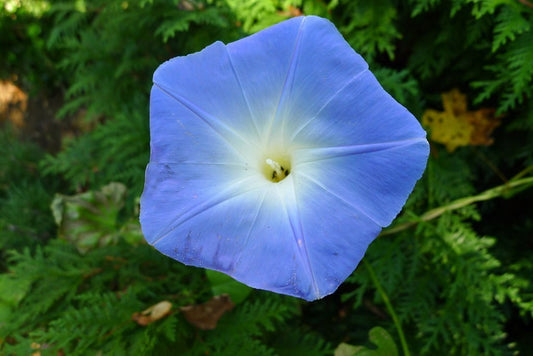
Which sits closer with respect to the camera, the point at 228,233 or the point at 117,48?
the point at 228,233

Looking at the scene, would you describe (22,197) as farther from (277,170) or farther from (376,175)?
(376,175)

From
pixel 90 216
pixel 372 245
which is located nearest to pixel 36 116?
pixel 90 216

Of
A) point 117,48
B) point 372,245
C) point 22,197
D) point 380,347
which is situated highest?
point 117,48

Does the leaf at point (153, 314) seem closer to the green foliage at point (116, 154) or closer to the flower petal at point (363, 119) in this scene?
the green foliage at point (116, 154)

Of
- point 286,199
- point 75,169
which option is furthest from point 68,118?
point 286,199

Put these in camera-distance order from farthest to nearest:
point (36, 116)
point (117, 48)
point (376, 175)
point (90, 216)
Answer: point (36, 116)
point (117, 48)
point (90, 216)
point (376, 175)

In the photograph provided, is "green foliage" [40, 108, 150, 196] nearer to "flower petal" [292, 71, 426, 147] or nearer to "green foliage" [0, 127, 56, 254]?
"green foliage" [0, 127, 56, 254]

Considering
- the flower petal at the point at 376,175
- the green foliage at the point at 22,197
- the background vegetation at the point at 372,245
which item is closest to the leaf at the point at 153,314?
the background vegetation at the point at 372,245
